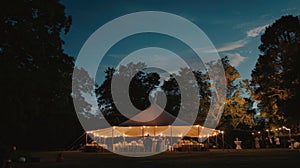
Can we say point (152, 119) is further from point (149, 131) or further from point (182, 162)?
point (182, 162)

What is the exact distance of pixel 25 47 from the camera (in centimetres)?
993

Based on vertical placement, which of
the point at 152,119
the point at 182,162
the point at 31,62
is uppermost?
the point at 31,62

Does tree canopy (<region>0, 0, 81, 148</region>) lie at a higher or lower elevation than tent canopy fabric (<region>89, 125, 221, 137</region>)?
higher

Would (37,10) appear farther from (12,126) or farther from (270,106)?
(270,106)

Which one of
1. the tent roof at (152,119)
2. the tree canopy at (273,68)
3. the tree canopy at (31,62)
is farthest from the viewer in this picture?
the tree canopy at (273,68)

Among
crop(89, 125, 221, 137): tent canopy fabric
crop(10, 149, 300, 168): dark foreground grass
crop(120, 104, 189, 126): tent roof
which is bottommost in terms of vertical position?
crop(10, 149, 300, 168): dark foreground grass

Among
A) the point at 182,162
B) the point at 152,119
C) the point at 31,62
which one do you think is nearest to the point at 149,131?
the point at 152,119

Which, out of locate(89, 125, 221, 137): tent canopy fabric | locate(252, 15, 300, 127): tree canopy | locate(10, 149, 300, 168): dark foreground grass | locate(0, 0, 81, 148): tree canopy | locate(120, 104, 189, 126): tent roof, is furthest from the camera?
locate(252, 15, 300, 127): tree canopy

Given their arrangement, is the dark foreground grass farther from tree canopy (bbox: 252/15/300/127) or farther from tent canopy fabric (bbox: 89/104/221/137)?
tree canopy (bbox: 252/15/300/127)

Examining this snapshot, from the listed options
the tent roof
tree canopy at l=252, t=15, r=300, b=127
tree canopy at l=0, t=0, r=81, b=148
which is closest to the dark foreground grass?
tree canopy at l=0, t=0, r=81, b=148

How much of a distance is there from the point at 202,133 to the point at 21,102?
13.7 metres

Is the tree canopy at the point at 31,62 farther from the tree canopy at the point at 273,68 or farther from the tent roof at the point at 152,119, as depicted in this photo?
the tree canopy at the point at 273,68

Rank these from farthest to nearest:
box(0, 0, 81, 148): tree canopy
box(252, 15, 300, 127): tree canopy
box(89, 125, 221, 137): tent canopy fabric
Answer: box(252, 15, 300, 127): tree canopy
box(89, 125, 221, 137): tent canopy fabric
box(0, 0, 81, 148): tree canopy

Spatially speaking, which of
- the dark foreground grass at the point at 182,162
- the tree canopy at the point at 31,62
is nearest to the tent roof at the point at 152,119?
the dark foreground grass at the point at 182,162
